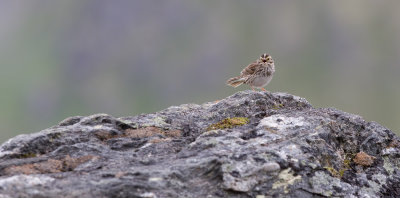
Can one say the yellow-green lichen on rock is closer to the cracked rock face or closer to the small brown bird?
the cracked rock face

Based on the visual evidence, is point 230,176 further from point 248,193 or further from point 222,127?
point 222,127

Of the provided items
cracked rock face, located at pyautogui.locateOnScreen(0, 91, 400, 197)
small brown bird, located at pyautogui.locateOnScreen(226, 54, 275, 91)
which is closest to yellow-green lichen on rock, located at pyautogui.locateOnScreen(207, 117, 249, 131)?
cracked rock face, located at pyautogui.locateOnScreen(0, 91, 400, 197)

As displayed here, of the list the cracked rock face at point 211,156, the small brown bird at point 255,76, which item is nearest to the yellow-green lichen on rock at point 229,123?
the cracked rock face at point 211,156

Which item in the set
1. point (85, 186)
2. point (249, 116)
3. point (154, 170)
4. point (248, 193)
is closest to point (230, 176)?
point (248, 193)

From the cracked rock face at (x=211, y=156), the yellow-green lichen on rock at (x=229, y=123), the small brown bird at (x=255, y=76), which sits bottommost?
the cracked rock face at (x=211, y=156)

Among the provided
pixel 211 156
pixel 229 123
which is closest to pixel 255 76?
pixel 229 123

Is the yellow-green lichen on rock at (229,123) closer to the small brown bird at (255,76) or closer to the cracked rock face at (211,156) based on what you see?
the cracked rock face at (211,156)
